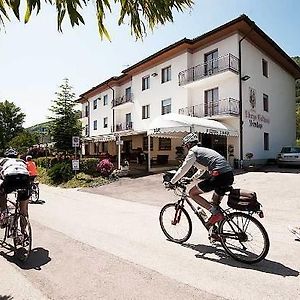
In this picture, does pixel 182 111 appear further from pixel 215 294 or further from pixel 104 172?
pixel 215 294

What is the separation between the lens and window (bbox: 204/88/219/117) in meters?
22.3

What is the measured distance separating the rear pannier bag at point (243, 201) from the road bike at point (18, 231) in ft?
10.9

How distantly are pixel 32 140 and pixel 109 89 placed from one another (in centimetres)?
1351

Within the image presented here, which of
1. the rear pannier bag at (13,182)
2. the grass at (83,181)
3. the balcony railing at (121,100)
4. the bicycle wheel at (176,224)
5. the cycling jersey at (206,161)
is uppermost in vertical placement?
the balcony railing at (121,100)

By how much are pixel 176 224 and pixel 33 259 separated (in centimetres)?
261

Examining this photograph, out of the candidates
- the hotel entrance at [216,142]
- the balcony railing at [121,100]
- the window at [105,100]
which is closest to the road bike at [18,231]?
the hotel entrance at [216,142]

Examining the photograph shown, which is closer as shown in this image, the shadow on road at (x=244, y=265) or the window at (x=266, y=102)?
the shadow on road at (x=244, y=265)

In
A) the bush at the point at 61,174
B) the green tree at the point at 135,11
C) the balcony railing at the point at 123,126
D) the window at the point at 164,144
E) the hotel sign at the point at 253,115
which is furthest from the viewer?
the balcony railing at the point at 123,126

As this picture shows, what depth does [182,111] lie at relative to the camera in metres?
24.5

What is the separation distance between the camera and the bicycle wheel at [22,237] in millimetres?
4965

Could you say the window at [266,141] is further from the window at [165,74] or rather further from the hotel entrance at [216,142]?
the window at [165,74]

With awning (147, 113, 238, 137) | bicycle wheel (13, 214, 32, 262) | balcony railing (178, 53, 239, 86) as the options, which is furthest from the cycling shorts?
balcony railing (178, 53, 239, 86)

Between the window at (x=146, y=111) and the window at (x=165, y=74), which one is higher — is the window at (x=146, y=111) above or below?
below

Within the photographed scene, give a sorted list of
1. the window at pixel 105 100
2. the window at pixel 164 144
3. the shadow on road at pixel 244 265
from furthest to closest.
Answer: the window at pixel 105 100
the window at pixel 164 144
the shadow on road at pixel 244 265
